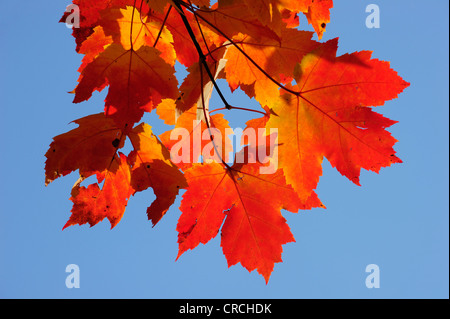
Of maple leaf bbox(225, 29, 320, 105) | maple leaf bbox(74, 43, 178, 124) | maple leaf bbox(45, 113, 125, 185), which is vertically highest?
maple leaf bbox(225, 29, 320, 105)

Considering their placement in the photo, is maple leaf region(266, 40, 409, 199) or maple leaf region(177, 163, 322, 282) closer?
maple leaf region(266, 40, 409, 199)

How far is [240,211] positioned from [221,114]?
0.91ft

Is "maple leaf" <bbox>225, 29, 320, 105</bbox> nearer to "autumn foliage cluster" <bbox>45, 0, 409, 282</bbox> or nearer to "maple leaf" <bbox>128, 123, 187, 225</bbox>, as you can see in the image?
"autumn foliage cluster" <bbox>45, 0, 409, 282</bbox>

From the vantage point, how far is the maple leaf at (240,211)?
0.91 meters

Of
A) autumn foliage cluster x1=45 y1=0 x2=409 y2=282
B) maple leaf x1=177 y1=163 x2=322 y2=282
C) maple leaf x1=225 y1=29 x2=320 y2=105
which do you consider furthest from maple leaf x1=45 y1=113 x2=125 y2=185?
maple leaf x1=225 y1=29 x2=320 y2=105

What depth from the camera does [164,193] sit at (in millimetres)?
854

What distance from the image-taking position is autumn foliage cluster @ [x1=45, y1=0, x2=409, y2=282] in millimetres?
792

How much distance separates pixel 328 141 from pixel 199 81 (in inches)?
13.2

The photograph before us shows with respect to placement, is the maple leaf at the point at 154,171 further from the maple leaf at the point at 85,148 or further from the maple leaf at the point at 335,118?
the maple leaf at the point at 335,118

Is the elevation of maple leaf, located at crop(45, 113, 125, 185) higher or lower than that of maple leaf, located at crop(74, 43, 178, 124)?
lower

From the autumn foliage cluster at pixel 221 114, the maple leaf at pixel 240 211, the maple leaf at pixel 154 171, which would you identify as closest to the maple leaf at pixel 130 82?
the autumn foliage cluster at pixel 221 114

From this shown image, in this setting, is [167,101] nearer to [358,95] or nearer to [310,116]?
[310,116]

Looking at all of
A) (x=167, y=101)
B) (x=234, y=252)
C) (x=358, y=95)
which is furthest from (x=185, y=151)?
(x=358, y=95)

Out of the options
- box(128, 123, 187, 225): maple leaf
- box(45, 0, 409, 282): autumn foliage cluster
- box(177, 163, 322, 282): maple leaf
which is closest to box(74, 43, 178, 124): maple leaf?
box(45, 0, 409, 282): autumn foliage cluster
